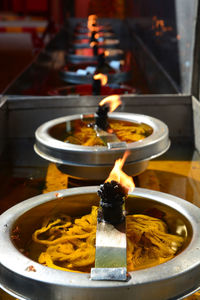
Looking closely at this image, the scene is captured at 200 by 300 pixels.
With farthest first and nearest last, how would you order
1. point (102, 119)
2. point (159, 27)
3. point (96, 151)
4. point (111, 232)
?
1. point (159, 27)
2. point (102, 119)
3. point (96, 151)
4. point (111, 232)

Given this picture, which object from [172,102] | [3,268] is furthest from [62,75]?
[3,268]

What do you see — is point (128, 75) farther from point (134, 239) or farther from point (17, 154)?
point (134, 239)

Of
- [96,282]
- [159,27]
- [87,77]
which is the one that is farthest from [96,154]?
[159,27]

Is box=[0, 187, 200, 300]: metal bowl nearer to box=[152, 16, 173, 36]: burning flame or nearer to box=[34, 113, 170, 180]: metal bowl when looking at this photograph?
box=[34, 113, 170, 180]: metal bowl

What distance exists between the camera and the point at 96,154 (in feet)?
6.73

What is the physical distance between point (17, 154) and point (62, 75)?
1369 mm

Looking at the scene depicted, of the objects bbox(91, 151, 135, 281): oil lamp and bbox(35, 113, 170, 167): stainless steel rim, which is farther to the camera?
bbox(35, 113, 170, 167): stainless steel rim

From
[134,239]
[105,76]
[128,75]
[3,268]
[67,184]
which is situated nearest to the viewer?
[3,268]

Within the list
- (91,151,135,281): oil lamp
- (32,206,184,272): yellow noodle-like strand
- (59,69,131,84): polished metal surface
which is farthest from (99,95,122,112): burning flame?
(91,151,135,281): oil lamp

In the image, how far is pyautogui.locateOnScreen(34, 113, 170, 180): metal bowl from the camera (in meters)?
2.06

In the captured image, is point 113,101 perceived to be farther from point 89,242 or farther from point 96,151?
point 89,242

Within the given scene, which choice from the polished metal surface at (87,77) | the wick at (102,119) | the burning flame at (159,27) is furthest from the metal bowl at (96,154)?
the burning flame at (159,27)

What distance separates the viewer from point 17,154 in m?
2.79

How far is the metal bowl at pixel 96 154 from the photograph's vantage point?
6.75 feet
